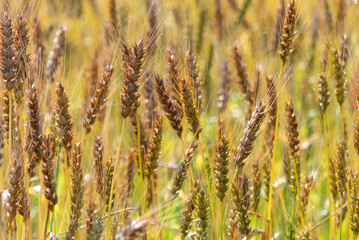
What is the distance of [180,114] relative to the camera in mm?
1987

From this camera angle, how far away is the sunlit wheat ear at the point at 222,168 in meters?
1.82

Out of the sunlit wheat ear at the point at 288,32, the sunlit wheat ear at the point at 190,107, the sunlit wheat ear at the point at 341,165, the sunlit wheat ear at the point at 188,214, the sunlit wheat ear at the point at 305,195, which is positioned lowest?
the sunlit wheat ear at the point at 188,214

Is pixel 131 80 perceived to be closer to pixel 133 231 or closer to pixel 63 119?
pixel 63 119

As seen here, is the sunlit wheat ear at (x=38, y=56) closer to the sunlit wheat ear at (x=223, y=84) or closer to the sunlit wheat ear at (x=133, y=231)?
the sunlit wheat ear at (x=133, y=231)

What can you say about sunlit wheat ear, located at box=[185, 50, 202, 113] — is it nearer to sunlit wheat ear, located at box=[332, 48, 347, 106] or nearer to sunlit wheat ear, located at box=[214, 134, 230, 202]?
sunlit wheat ear, located at box=[214, 134, 230, 202]

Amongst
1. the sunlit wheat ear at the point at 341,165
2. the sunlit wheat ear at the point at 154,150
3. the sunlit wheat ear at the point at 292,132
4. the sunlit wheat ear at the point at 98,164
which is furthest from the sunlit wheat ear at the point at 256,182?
the sunlit wheat ear at the point at 98,164

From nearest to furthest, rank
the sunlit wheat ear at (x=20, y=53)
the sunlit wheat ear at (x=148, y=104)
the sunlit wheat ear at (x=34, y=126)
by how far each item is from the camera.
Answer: the sunlit wheat ear at (x=34, y=126), the sunlit wheat ear at (x=20, y=53), the sunlit wheat ear at (x=148, y=104)

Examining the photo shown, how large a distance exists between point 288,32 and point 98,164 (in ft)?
3.05

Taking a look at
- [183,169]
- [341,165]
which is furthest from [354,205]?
[183,169]

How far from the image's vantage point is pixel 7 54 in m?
1.88

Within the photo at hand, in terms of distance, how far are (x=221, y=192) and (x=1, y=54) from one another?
0.97 meters

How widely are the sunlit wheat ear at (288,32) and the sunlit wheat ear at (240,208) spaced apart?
0.53 metres

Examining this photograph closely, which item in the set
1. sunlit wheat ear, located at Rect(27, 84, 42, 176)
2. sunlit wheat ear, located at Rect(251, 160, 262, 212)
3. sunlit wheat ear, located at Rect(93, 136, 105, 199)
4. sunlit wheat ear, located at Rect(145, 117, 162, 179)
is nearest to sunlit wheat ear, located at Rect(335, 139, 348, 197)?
sunlit wheat ear, located at Rect(251, 160, 262, 212)

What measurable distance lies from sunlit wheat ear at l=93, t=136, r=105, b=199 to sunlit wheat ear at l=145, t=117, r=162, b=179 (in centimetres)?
20
